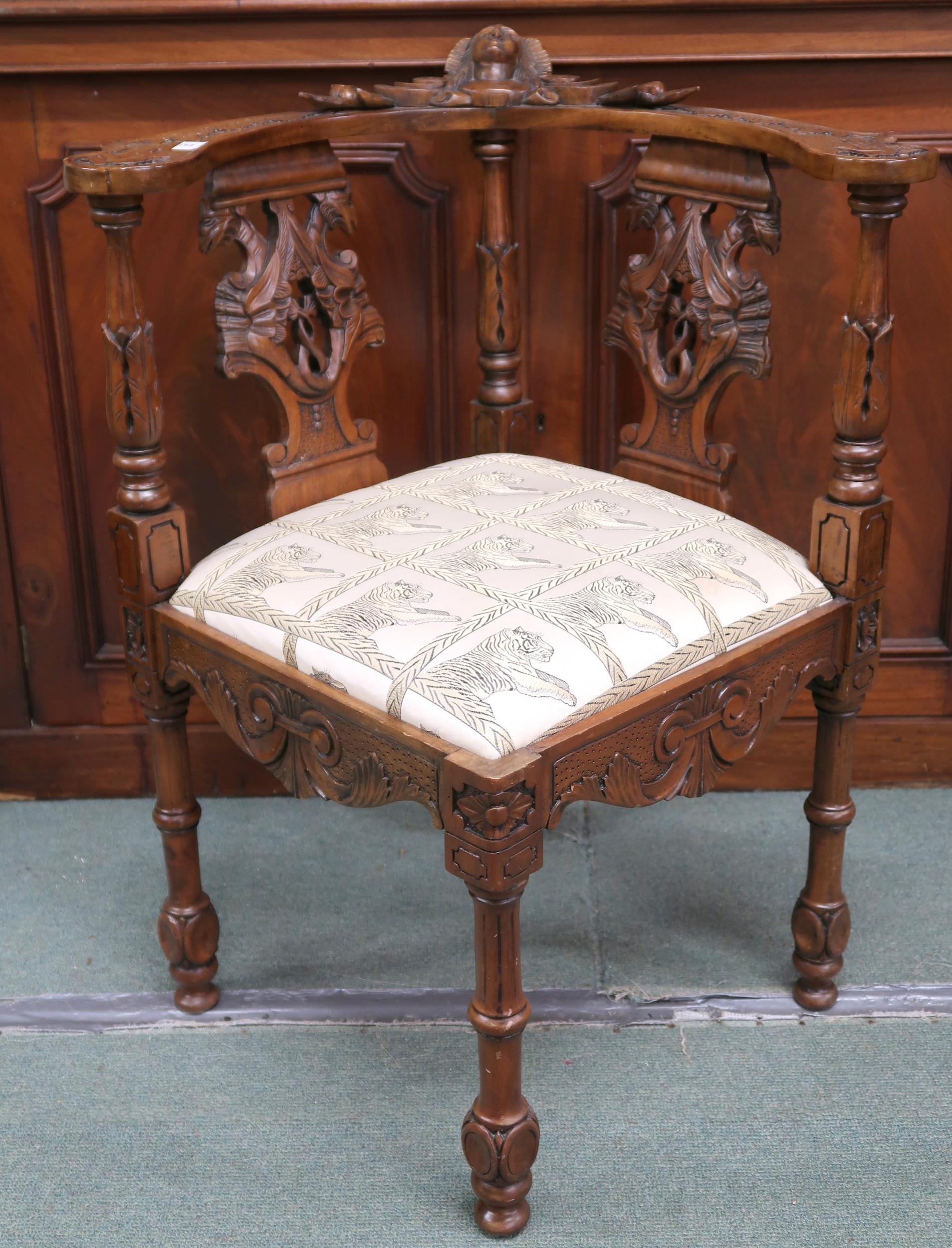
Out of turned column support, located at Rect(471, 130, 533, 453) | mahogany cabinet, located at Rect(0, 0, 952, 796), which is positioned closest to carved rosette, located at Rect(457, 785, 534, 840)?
turned column support, located at Rect(471, 130, 533, 453)

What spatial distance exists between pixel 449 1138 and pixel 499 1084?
220 millimetres

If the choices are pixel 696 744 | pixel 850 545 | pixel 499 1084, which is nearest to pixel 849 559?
pixel 850 545

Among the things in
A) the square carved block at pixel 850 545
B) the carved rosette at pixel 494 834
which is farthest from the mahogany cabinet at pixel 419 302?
the carved rosette at pixel 494 834

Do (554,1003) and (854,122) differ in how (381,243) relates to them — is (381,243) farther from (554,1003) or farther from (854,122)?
(554,1003)

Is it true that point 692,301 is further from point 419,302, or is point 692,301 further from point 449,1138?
point 449,1138

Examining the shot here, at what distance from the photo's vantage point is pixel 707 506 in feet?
4.70

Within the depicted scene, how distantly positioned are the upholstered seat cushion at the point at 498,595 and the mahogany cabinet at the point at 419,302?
399mm

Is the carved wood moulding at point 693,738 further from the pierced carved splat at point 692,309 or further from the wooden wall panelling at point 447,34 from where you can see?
the wooden wall panelling at point 447,34

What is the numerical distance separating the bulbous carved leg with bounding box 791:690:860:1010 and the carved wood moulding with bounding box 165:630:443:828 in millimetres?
468

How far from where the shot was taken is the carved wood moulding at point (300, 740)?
3.75 ft

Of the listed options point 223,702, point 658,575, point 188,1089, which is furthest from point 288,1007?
point 658,575

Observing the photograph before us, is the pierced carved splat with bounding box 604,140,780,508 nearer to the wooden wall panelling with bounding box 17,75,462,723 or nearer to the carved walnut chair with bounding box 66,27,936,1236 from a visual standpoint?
the carved walnut chair with bounding box 66,27,936,1236

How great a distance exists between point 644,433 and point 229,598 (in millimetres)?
527

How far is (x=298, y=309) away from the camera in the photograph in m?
1.43
